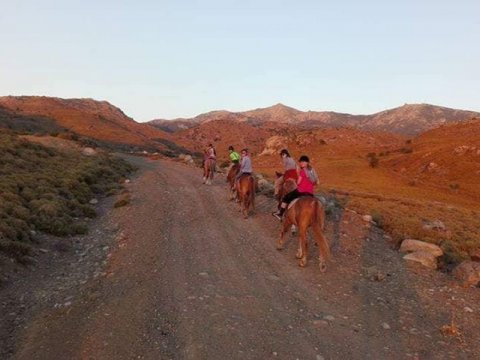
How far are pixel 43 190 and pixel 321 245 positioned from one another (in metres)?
14.4

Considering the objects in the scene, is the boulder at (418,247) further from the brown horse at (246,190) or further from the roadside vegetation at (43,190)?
the roadside vegetation at (43,190)

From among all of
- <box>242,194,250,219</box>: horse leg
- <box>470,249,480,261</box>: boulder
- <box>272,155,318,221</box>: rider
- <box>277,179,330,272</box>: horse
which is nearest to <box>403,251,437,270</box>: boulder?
<box>470,249,480,261</box>: boulder

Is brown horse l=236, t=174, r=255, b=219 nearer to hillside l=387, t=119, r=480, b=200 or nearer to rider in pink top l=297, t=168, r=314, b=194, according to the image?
rider in pink top l=297, t=168, r=314, b=194

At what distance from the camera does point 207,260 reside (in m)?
13.7

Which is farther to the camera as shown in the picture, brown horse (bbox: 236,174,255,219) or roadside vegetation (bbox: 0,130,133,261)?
brown horse (bbox: 236,174,255,219)

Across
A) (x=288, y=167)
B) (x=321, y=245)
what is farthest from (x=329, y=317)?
(x=288, y=167)

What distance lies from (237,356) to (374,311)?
4130mm

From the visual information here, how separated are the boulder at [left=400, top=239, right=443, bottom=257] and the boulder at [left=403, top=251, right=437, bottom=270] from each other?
1.82 ft

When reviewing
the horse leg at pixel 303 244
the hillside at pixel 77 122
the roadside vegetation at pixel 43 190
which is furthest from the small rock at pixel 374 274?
the hillside at pixel 77 122

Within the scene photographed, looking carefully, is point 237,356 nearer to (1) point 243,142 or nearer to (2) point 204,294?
(2) point 204,294

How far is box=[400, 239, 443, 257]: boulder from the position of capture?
52.6 feet

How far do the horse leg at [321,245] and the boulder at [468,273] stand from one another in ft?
12.9

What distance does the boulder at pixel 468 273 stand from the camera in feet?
43.9

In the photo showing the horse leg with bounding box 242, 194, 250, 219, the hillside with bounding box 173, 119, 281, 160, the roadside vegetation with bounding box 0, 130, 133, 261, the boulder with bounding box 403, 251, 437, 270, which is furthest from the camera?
the hillside with bounding box 173, 119, 281, 160
